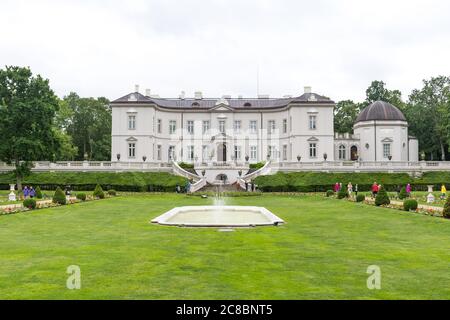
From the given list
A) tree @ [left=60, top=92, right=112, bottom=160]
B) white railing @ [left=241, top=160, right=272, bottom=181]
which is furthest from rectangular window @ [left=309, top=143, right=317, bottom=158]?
tree @ [left=60, top=92, right=112, bottom=160]

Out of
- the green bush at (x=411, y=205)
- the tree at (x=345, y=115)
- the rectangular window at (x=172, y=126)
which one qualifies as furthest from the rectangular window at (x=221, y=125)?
the green bush at (x=411, y=205)

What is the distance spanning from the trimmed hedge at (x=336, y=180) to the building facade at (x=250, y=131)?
35.9 feet

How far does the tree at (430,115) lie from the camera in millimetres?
69875

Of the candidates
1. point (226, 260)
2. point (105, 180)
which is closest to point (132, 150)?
point (105, 180)

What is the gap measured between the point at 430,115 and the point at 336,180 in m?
30.5

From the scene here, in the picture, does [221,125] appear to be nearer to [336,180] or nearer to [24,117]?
[336,180]

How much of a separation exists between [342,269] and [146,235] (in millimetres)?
7674

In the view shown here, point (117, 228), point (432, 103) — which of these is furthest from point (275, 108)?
point (117, 228)

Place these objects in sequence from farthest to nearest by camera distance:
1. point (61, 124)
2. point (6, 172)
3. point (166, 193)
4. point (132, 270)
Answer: point (61, 124)
point (6, 172)
point (166, 193)
point (132, 270)

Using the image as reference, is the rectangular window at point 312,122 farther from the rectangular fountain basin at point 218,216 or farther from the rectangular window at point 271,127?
the rectangular fountain basin at point 218,216

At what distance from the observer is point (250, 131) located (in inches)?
2559

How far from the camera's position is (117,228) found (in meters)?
18.4
